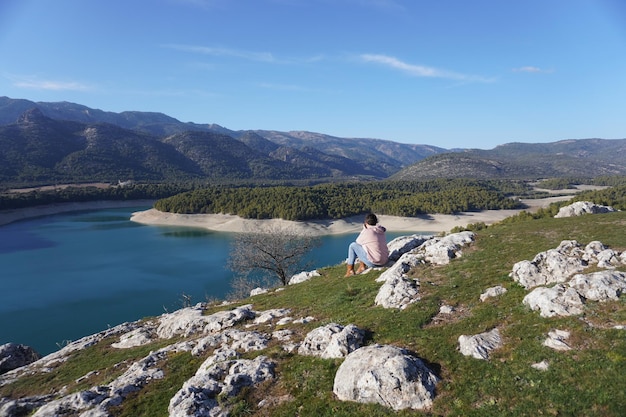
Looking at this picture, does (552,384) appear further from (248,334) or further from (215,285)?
(215,285)

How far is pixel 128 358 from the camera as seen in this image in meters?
15.1

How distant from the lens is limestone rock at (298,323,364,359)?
10.9 m

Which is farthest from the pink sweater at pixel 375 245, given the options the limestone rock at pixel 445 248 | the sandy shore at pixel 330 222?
the sandy shore at pixel 330 222

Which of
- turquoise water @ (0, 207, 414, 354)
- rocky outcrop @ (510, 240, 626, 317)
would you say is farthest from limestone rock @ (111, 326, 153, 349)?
rocky outcrop @ (510, 240, 626, 317)

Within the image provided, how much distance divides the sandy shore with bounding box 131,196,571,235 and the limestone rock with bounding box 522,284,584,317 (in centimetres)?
7879

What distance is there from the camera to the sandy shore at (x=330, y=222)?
92.9 meters

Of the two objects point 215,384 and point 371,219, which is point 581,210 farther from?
point 215,384

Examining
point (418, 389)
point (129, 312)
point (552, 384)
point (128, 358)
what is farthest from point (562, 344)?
point (129, 312)

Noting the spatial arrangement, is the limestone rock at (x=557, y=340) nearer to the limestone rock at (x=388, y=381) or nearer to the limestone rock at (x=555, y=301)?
the limestone rock at (x=555, y=301)

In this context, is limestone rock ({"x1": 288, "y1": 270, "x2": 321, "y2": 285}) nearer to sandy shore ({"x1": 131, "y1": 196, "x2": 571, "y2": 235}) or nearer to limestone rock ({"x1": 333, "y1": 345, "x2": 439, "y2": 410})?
limestone rock ({"x1": 333, "y1": 345, "x2": 439, "y2": 410})

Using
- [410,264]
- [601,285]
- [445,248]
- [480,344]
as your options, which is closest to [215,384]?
[480,344]

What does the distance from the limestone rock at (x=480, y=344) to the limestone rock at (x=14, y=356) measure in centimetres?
2157

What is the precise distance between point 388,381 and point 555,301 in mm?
6058

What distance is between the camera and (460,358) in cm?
966
